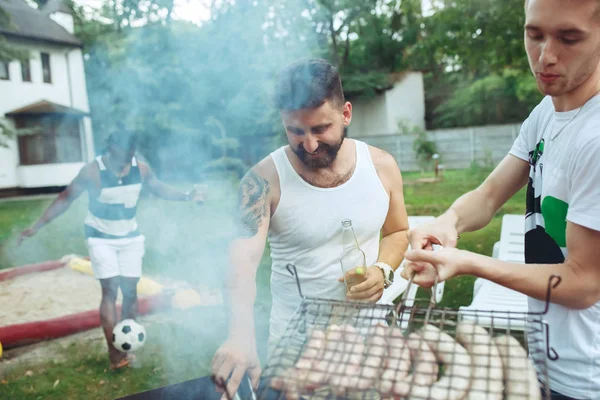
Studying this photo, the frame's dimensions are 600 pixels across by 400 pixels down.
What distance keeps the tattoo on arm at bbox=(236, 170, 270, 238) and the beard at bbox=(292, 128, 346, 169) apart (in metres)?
0.22

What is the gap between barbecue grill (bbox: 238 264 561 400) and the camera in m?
1.26

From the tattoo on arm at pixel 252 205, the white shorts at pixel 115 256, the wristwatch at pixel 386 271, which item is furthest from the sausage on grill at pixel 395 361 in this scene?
the white shorts at pixel 115 256

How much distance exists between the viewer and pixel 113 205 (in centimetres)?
459

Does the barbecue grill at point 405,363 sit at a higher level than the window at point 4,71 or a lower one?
lower

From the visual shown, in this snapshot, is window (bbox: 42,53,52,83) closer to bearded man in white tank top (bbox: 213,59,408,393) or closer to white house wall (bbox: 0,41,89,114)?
white house wall (bbox: 0,41,89,114)

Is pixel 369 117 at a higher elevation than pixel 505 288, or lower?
higher

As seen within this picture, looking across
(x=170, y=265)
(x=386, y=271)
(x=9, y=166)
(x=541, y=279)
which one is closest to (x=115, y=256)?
(x=170, y=265)

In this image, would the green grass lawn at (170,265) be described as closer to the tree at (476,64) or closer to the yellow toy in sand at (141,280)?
the yellow toy in sand at (141,280)

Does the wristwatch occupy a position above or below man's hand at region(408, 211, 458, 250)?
below

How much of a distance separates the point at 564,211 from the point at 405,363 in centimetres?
67

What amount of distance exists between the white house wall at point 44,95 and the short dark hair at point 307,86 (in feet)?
Answer: 20.8

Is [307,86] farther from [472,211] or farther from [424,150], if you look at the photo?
[424,150]

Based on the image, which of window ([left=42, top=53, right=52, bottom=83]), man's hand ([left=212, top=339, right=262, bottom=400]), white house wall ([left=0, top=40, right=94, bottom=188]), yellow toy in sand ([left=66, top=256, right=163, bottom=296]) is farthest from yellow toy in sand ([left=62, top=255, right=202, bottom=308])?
window ([left=42, top=53, right=52, bottom=83])

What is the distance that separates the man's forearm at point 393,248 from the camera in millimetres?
2498
